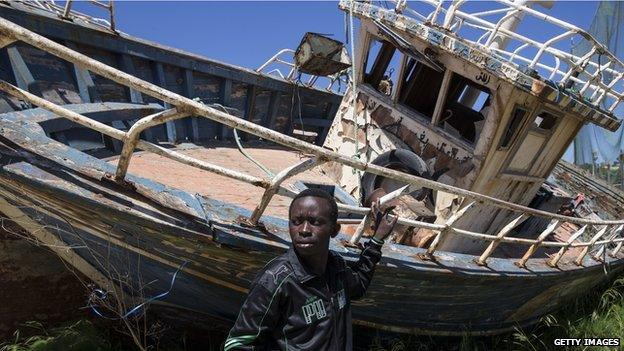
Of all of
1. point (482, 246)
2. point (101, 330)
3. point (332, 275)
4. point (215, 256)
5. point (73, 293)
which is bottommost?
point (101, 330)

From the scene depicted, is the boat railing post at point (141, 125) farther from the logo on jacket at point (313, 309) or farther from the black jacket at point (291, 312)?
the logo on jacket at point (313, 309)

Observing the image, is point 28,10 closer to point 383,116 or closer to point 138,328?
point 138,328

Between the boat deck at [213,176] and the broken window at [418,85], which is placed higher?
the broken window at [418,85]

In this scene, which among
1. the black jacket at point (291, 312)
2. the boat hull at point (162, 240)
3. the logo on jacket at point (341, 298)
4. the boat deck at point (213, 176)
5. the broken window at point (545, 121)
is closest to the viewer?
the black jacket at point (291, 312)

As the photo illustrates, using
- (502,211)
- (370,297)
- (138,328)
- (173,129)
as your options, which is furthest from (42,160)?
(502,211)

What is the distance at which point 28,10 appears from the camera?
4641 millimetres

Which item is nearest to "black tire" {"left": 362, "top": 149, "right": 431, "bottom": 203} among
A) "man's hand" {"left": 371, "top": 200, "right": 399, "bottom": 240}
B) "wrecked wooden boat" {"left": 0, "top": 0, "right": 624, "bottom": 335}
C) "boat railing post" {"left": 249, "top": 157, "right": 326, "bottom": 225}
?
"wrecked wooden boat" {"left": 0, "top": 0, "right": 624, "bottom": 335}

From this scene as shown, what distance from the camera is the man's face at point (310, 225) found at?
6.16 ft

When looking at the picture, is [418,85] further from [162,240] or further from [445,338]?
[162,240]

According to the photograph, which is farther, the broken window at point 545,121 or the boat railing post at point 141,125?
the broken window at point 545,121

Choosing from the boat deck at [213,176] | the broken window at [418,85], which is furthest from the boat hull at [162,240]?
the broken window at [418,85]

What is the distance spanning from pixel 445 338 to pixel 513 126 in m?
2.49

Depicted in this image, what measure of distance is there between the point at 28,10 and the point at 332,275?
183 inches

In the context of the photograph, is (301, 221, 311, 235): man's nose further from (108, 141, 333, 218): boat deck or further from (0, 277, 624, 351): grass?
(108, 141, 333, 218): boat deck
